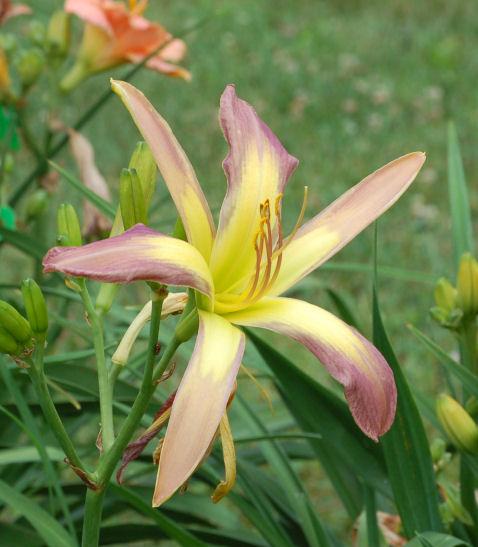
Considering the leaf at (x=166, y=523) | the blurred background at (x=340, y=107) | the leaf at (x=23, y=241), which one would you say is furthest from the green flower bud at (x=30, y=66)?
the blurred background at (x=340, y=107)

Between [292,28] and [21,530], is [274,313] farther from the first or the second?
[292,28]

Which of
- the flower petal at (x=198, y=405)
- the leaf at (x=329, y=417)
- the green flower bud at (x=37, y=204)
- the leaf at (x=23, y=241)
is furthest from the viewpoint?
the green flower bud at (x=37, y=204)

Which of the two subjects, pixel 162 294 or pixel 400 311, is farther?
pixel 400 311

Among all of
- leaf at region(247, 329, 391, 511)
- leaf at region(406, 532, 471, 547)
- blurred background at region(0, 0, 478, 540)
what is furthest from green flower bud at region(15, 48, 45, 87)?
blurred background at region(0, 0, 478, 540)

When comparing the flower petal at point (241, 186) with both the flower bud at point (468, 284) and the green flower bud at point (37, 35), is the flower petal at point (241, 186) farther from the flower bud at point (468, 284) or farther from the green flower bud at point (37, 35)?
the green flower bud at point (37, 35)

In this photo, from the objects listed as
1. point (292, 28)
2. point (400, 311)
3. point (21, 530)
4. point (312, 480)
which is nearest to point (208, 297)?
point (21, 530)

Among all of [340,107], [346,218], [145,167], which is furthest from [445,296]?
[340,107]

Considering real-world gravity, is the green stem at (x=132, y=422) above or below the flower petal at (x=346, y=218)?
below
